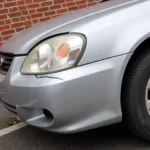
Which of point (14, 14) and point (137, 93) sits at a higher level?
point (14, 14)

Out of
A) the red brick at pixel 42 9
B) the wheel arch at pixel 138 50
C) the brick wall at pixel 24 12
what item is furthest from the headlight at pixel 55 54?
the red brick at pixel 42 9

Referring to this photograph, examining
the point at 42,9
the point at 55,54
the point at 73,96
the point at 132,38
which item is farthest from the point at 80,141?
the point at 42,9

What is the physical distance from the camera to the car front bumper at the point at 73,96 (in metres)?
2.38

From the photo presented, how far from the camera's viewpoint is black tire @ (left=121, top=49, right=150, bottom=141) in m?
2.54

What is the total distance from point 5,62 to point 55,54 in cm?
64

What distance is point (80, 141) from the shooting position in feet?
9.89

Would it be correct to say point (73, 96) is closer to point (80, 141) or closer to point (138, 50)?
point (138, 50)

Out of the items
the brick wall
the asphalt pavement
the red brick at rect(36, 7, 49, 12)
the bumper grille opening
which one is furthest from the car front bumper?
the red brick at rect(36, 7, 49, 12)

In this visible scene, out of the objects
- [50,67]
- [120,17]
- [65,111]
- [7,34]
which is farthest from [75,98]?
[7,34]

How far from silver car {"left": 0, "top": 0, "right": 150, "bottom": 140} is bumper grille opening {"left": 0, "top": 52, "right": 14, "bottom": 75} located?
0.15 m

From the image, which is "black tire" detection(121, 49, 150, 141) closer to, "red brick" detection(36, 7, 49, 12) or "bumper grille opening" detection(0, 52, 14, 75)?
"bumper grille opening" detection(0, 52, 14, 75)

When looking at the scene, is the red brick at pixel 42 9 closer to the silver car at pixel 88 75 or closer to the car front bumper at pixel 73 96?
the silver car at pixel 88 75

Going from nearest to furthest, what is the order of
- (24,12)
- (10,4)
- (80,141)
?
(80,141)
(10,4)
(24,12)

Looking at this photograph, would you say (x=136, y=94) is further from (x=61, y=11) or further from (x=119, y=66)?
(x=61, y=11)
